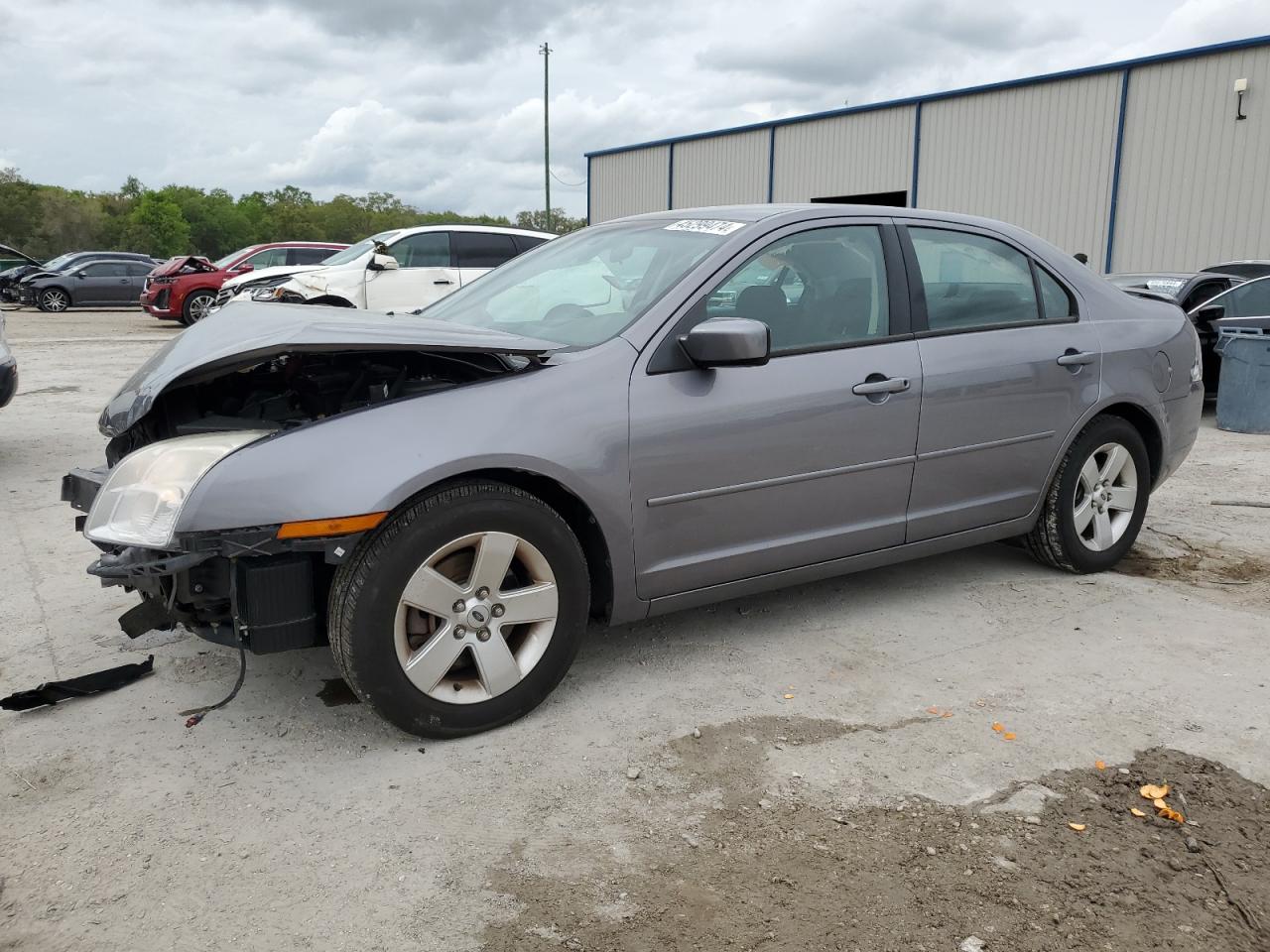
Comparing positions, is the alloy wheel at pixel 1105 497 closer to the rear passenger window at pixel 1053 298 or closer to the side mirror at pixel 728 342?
the rear passenger window at pixel 1053 298

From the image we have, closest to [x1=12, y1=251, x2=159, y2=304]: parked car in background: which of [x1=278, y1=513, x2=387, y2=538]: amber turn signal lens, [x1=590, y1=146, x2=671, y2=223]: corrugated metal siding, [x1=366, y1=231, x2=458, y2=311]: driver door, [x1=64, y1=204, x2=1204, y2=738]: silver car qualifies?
[x1=590, y1=146, x2=671, y2=223]: corrugated metal siding

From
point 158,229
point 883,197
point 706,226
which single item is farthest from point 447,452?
point 158,229

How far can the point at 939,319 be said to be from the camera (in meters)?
4.16

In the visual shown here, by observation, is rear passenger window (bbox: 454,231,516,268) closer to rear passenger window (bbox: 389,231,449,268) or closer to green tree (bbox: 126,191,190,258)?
rear passenger window (bbox: 389,231,449,268)

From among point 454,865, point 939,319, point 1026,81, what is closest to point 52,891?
point 454,865

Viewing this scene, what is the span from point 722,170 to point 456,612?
2601cm

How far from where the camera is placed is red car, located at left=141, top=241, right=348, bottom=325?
763 inches

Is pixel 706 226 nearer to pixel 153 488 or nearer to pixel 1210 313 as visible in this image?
pixel 153 488

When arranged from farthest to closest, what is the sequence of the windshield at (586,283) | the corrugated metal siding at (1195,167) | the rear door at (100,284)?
the rear door at (100,284) → the corrugated metal siding at (1195,167) → the windshield at (586,283)

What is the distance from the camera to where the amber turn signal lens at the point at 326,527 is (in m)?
2.83

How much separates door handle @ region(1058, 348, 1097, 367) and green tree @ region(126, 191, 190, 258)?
79.2 meters

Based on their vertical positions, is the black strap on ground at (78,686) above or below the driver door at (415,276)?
below

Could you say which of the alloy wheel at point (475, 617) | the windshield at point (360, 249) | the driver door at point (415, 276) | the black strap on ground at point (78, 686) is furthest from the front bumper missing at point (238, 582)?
Result: the windshield at point (360, 249)

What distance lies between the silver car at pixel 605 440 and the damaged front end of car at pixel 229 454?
1 cm
